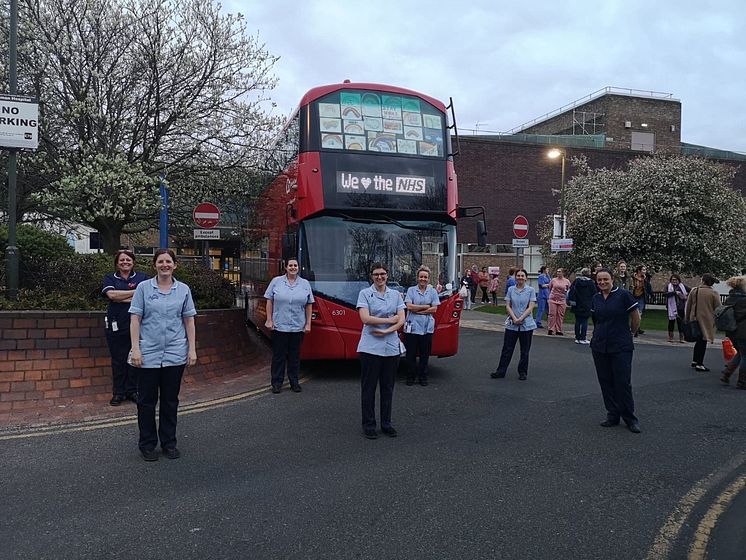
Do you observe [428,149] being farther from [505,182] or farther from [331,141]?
[505,182]

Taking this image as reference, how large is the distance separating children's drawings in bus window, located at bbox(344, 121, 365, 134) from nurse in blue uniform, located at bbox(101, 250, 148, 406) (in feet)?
12.0

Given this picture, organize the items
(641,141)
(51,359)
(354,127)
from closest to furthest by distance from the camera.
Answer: (51,359) → (354,127) → (641,141)

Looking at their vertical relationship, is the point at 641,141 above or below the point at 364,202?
above

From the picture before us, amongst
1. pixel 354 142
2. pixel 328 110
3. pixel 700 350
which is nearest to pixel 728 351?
pixel 700 350

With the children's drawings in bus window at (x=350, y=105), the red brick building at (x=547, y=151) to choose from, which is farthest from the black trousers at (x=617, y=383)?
the red brick building at (x=547, y=151)

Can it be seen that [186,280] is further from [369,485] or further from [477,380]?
[369,485]

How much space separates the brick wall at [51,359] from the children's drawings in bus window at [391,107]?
16.2ft

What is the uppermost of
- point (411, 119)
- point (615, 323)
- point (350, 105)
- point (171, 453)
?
point (350, 105)

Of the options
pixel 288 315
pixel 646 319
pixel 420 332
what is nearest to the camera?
pixel 288 315

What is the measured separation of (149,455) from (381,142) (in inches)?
221

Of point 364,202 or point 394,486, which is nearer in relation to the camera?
point 394,486

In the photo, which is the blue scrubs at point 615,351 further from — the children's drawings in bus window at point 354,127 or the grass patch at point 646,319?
the grass patch at point 646,319

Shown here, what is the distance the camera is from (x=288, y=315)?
7.82m

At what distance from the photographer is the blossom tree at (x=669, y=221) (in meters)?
22.5
